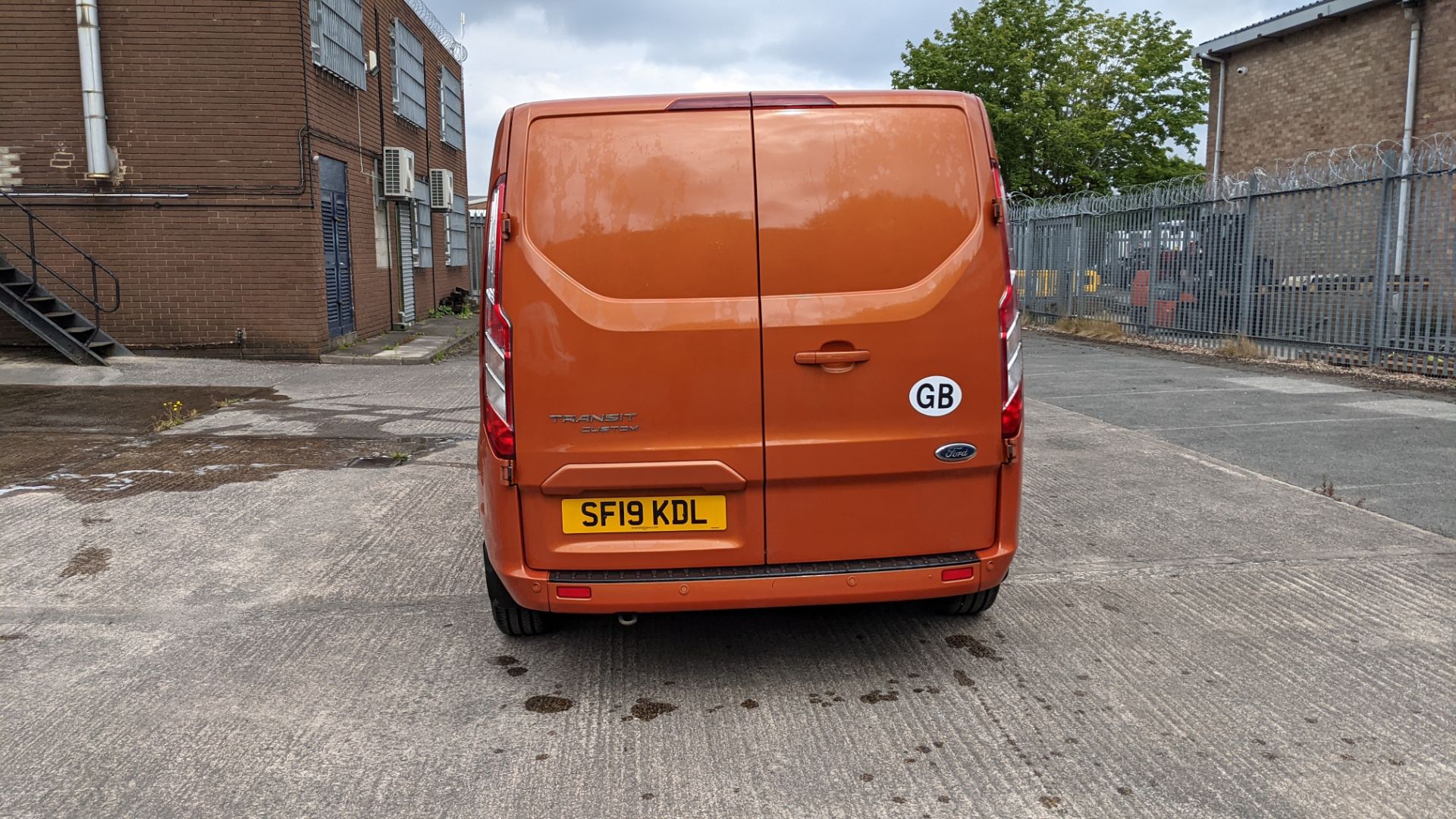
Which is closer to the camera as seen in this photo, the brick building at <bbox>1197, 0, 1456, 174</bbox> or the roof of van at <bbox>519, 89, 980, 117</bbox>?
the roof of van at <bbox>519, 89, 980, 117</bbox>

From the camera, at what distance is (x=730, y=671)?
4004 millimetres

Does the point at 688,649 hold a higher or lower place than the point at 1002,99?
lower

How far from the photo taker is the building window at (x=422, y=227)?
21.4 m

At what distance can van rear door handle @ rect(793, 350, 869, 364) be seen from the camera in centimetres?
353

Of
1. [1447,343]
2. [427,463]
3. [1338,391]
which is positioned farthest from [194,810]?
[1447,343]

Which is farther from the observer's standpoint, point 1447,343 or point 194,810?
point 1447,343

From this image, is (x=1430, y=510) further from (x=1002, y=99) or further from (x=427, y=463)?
(x=1002, y=99)

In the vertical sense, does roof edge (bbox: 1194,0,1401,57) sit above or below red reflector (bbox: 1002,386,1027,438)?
above

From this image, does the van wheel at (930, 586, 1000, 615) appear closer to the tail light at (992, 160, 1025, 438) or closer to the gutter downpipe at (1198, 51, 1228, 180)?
the tail light at (992, 160, 1025, 438)

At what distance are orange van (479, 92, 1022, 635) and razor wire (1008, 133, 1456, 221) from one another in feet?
13.8

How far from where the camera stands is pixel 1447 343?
1118 cm

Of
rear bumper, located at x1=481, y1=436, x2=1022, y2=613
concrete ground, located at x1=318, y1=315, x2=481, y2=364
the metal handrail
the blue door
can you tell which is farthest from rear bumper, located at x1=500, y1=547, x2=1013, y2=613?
the metal handrail

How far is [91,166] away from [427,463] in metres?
8.83

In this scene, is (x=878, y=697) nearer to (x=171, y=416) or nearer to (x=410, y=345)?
(x=171, y=416)
